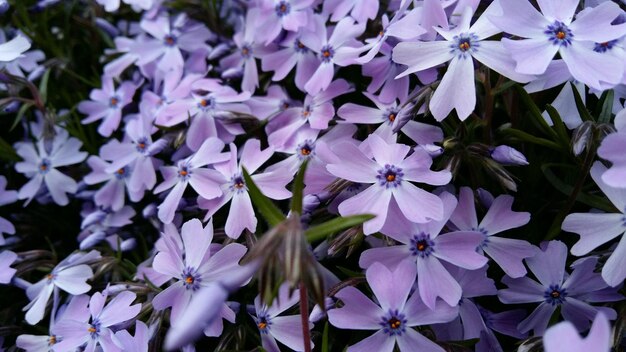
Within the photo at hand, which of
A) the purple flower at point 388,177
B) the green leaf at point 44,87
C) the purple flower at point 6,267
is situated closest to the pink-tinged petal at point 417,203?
the purple flower at point 388,177

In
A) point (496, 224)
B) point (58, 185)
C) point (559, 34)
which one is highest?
point (559, 34)

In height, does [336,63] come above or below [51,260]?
above

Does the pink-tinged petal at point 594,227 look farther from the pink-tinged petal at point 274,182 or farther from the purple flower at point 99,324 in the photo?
the purple flower at point 99,324

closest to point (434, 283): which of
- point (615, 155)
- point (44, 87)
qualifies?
point (615, 155)

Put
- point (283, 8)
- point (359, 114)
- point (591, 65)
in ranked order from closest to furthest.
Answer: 1. point (591, 65)
2. point (359, 114)
3. point (283, 8)

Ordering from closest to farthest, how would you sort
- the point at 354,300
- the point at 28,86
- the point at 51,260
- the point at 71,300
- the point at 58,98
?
1. the point at 354,300
2. the point at 71,300
3. the point at 51,260
4. the point at 28,86
5. the point at 58,98

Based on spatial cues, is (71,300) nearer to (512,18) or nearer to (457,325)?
(457,325)

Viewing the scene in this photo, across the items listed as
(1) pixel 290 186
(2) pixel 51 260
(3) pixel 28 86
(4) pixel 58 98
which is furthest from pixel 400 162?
(4) pixel 58 98

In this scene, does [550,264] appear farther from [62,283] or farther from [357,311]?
[62,283]
